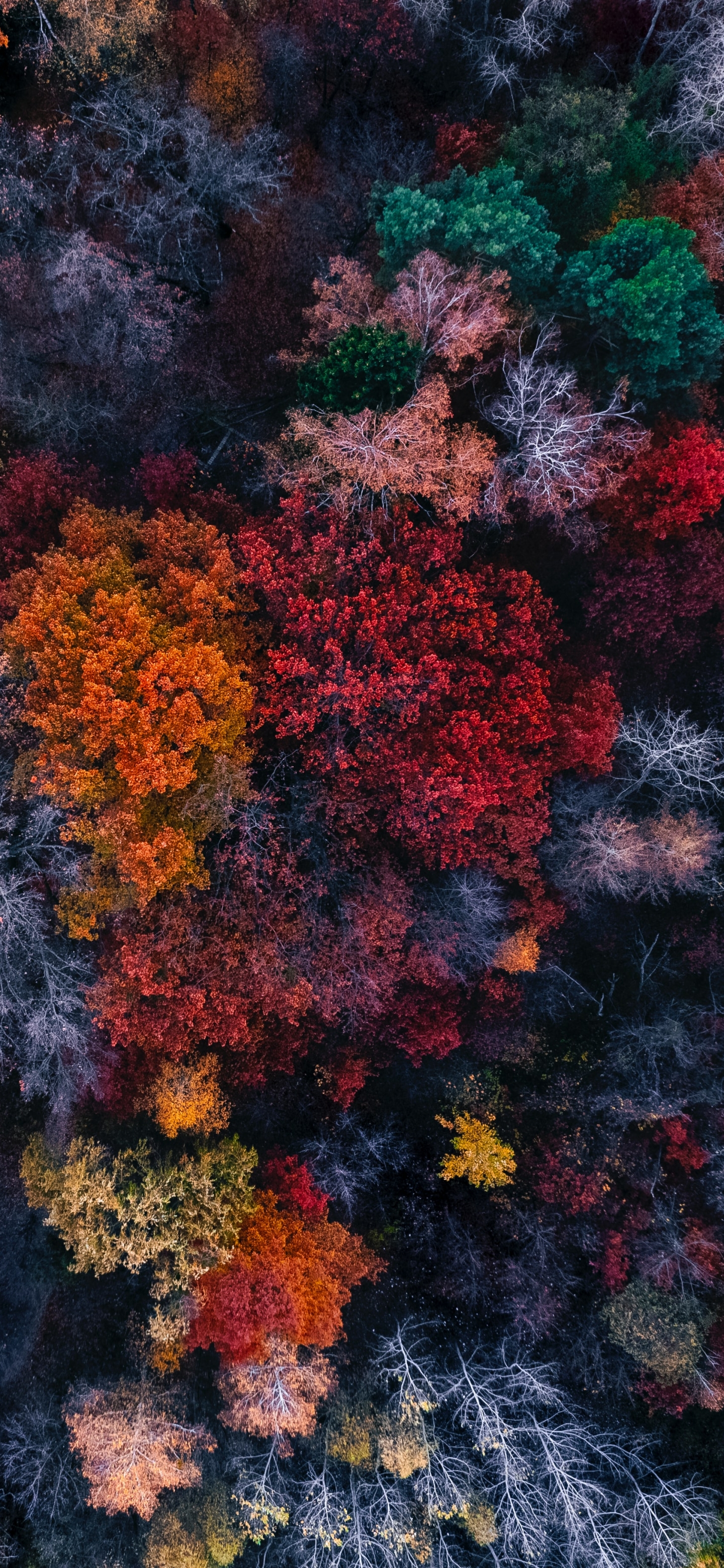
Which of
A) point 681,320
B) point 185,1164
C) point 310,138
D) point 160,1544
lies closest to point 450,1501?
point 160,1544

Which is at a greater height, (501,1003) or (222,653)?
(222,653)

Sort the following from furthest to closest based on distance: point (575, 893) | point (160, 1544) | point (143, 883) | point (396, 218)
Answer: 1. point (575, 893)
2. point (160, 1544)
3. point (396, 218)
4. point (143, 883)

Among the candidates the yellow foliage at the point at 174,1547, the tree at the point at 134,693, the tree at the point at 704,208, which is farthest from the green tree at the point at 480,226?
the yellow foliage at the point at 174,1547

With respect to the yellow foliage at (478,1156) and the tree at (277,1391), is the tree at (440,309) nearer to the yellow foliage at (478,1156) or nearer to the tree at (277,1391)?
the yellow foliage at (478,1156)

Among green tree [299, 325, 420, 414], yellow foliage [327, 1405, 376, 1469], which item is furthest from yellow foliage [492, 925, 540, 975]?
green tree [299, 325, 420, 414]

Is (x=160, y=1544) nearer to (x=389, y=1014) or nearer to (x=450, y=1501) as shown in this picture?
(x=450, y=1501)

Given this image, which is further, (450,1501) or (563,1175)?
(563,1175)
